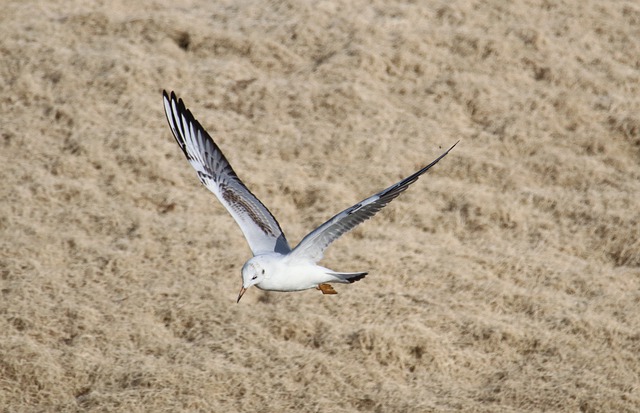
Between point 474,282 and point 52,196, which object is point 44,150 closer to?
point 52,196

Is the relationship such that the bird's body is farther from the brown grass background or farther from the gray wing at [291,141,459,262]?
the brown grass background

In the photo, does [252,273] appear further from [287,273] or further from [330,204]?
[330,204]

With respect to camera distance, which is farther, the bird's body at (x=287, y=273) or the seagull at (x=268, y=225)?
the bird's body at (x=287, y=273)

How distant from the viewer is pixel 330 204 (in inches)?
297

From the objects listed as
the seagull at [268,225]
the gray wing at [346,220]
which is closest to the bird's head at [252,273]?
the seagull at [268,225]

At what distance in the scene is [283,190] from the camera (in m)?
7.65

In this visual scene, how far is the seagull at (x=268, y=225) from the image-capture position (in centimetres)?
476

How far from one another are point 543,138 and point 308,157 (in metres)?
2.04

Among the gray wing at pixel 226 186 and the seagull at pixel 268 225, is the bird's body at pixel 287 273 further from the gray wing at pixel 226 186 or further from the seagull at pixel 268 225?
the gray wing at pixel 226 186

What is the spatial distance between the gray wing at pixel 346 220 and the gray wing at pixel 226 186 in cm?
31

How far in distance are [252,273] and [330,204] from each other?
2.77 meters

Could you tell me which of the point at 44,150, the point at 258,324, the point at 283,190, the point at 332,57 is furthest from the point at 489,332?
the point at 44,150

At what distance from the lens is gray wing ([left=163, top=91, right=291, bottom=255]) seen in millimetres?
5422

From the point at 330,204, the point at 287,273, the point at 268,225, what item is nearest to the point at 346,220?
the point at 287,273
